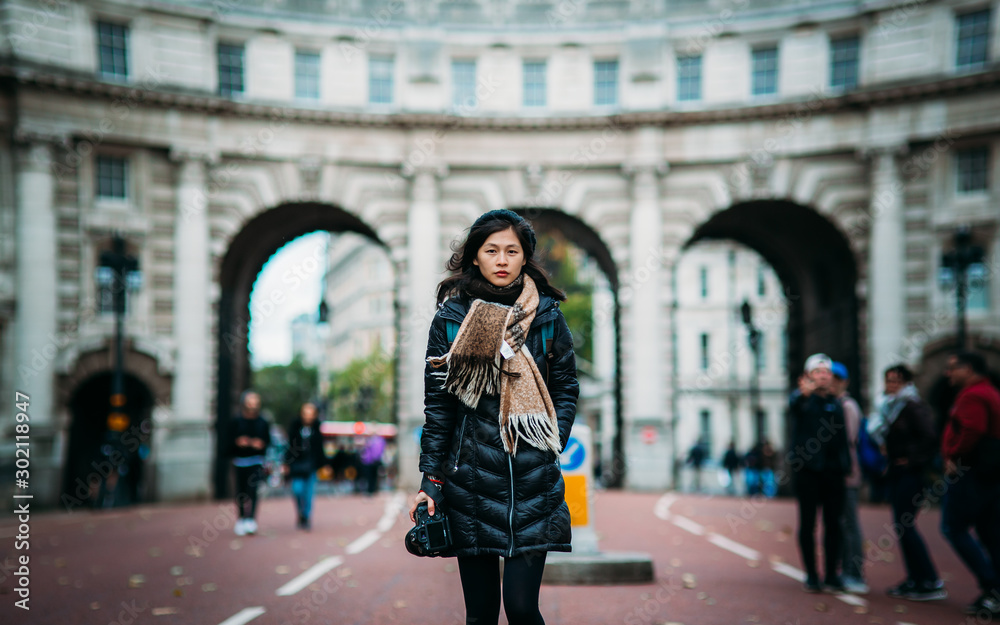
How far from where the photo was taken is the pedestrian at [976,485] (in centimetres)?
886

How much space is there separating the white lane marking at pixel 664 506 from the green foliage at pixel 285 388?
247 ft

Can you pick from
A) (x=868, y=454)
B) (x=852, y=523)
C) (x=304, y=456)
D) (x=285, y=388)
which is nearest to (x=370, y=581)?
(x=852, y=523)

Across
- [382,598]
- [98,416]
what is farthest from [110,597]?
[98,416]

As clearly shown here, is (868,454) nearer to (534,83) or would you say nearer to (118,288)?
(118,288)

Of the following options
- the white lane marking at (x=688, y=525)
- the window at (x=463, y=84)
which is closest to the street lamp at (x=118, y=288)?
the window at (x=463, y=84)

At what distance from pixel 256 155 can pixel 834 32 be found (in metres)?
16.7

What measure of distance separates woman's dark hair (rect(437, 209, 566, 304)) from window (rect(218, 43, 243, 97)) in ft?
88.4

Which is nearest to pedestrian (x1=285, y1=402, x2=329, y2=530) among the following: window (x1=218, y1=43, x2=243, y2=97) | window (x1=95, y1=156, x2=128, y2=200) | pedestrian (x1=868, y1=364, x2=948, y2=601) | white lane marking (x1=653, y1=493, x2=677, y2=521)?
white lane marking (x1=653, y1=493, x2=677, y2=521)

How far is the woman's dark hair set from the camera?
4.79 meters

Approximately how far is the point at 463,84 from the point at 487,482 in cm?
2855

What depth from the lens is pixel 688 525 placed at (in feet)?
61.4

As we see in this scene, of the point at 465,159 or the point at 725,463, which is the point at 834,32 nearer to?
the point at 465,159

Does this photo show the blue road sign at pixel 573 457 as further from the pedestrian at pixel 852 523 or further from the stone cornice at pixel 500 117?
the stone cornice at pixel 500 117

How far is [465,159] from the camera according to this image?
104ft
